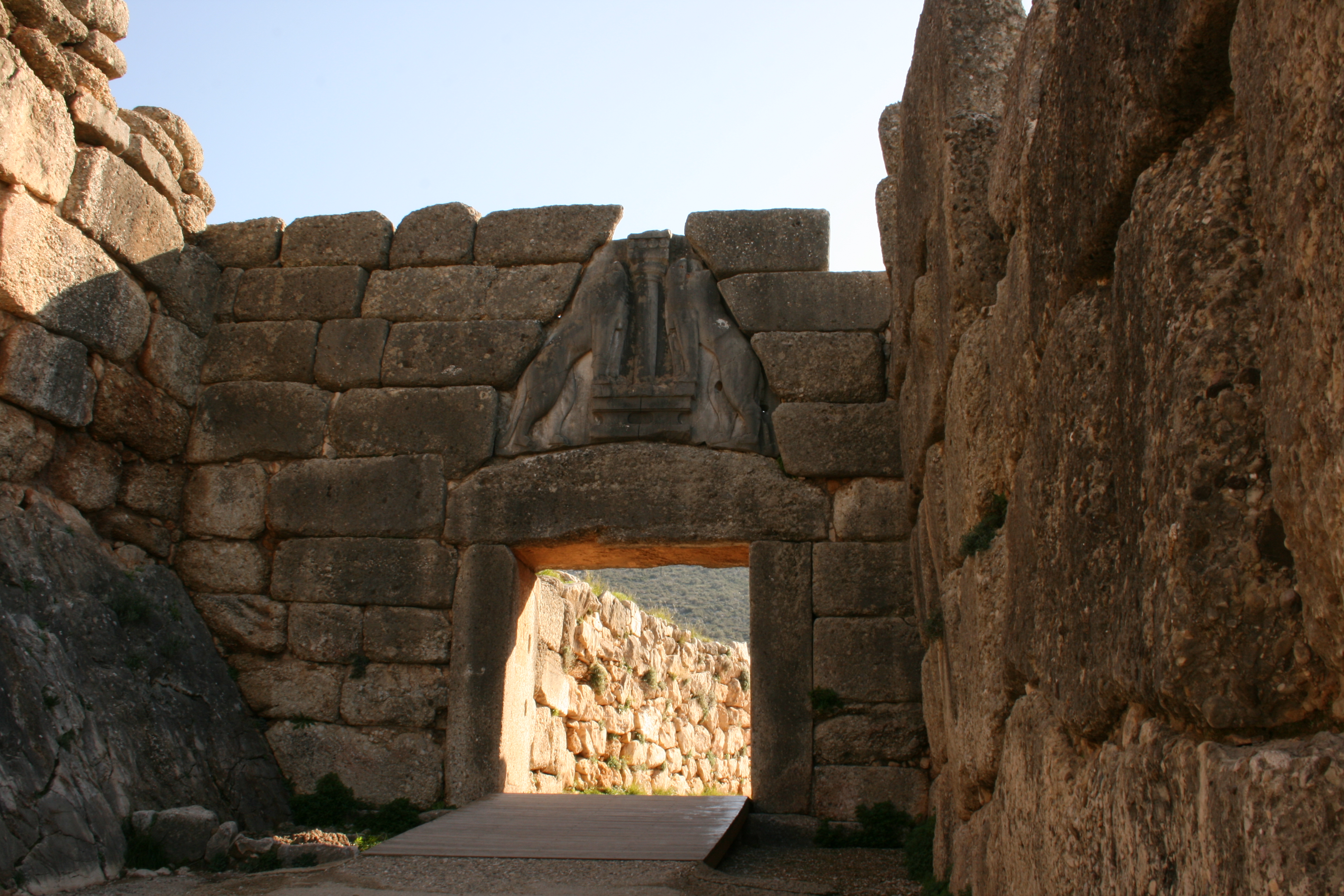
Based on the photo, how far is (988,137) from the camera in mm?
3150

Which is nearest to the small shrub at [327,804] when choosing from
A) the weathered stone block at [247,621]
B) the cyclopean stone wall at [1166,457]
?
the weathered stone block at [247,621]

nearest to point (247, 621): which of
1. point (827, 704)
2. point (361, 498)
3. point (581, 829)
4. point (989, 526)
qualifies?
point (361, 498)

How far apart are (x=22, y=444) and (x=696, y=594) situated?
18414 mm

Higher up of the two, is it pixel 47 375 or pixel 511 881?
pixel 47 375

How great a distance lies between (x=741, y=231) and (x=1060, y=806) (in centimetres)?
477

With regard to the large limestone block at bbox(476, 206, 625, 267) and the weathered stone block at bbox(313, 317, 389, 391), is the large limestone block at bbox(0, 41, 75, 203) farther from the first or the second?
the large limestone block at bbox(476, 206, 625, 267)

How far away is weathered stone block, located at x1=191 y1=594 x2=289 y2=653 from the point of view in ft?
19.6

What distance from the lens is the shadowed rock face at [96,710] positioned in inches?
161

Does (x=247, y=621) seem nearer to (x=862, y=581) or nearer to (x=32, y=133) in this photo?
(x=32, y=133)

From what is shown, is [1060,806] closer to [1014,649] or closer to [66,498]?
[1014,649]

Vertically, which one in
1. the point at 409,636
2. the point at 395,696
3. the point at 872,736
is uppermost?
the point at 409,636

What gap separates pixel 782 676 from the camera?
5512mm

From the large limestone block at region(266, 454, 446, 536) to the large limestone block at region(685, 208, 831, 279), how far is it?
2012 millimetres

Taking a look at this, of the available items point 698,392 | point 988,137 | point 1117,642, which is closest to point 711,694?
point 698,392
